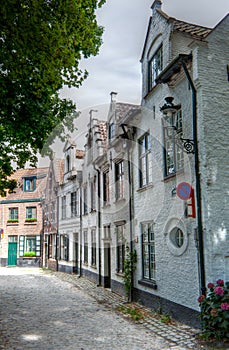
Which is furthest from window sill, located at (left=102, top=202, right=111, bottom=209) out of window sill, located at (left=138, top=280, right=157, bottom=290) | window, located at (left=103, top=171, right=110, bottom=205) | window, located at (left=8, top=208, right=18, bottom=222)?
window, located at (left=8, top=208, right=18, bottom=222)

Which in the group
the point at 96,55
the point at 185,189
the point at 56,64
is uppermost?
the point at 96,55

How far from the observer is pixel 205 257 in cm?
806

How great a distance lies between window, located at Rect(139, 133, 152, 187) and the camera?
1201 centimetres

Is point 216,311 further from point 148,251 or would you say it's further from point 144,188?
point 144,188

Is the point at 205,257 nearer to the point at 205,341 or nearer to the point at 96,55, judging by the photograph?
the point at 205,341

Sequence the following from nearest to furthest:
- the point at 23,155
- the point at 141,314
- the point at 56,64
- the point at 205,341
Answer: the point at 205,341, the point at 56,64, the point at 141,314, the point at 23,155

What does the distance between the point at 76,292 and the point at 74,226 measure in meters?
7.98

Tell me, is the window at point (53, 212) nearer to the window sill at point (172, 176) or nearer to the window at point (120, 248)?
the window at point (120, 248)

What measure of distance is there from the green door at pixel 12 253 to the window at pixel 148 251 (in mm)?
23976

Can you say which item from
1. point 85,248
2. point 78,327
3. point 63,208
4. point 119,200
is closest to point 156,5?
point 119,200

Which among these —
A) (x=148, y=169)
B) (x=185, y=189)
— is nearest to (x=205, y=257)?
(x=185, y=189)

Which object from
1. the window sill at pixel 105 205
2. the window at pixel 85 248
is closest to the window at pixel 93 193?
the window sill at pixel 105 205

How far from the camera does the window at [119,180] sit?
49.0ft

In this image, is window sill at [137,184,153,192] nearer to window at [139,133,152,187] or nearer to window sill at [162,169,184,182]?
window at [139,133,152,187]
